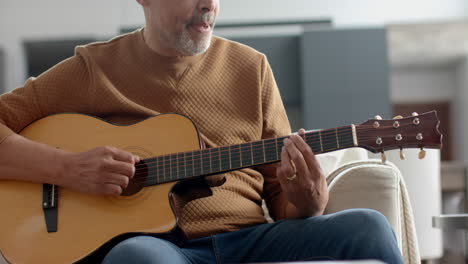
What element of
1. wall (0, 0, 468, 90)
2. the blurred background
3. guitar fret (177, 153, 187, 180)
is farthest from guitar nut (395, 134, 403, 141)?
wall (0, 0, 468, 90)

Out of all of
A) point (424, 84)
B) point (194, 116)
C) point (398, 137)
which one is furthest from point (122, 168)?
point (424, 84)

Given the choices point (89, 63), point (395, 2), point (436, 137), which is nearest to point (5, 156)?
point (89, 63)

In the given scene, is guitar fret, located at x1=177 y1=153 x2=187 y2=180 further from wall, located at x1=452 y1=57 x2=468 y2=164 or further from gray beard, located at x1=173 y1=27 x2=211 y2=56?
wall, located at x1=452 y1=57 x2=468 y2=164

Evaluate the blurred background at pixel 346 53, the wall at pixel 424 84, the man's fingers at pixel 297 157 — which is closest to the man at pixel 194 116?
the man's fingers at pixel 297 157

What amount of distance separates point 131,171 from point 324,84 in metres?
3.86

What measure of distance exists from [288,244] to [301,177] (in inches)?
5.5

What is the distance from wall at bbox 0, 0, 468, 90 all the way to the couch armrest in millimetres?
4956

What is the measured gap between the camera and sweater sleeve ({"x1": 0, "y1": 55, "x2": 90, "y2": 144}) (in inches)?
62.7

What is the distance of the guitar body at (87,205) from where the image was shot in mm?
1363

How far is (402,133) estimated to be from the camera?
1.24 m

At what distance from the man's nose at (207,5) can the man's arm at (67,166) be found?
1.36ft

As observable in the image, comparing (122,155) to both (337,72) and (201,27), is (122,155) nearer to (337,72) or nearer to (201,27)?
(201,27)

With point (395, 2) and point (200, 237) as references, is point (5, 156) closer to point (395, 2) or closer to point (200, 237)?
point (200, 237)

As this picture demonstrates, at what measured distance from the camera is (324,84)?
16.7 feet
